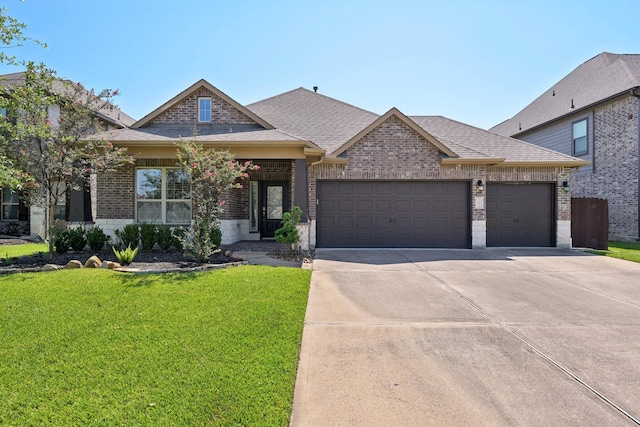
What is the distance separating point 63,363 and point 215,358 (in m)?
1.46

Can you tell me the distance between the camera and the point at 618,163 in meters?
14.4

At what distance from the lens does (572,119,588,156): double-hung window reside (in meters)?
16.0

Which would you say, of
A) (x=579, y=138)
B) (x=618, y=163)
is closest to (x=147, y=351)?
(x=618, y=163)

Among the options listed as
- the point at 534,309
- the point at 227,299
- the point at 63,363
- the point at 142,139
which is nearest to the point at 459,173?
the point at 534,309

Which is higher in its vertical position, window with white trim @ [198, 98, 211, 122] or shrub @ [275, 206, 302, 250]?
window with white trim @ [198, 98, 211, 122]

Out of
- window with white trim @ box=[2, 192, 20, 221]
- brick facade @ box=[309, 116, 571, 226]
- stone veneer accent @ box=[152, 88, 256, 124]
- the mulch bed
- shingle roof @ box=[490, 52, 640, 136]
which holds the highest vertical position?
shingle roof @ box=[490, 52, 640, 136]

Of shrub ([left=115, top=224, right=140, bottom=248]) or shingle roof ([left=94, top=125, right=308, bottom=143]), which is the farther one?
shingle roof ([left=94, top=125, right=308, bottom=143])

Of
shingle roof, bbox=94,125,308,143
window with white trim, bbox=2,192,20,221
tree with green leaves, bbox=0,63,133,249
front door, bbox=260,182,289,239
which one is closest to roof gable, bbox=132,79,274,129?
shingle roof, bbox=94,125,308,143

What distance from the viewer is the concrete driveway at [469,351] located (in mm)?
2676

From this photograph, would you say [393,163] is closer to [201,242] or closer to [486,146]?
[486,146]

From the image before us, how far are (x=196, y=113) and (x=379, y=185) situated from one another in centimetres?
693

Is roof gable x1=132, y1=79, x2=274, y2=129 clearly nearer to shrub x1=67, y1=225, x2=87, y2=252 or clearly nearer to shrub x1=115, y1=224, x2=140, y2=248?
shrub x1=115, y1=224, x2=140, y2=248

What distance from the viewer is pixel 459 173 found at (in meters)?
11.2

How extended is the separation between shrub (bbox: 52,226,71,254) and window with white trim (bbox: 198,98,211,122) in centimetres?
551
